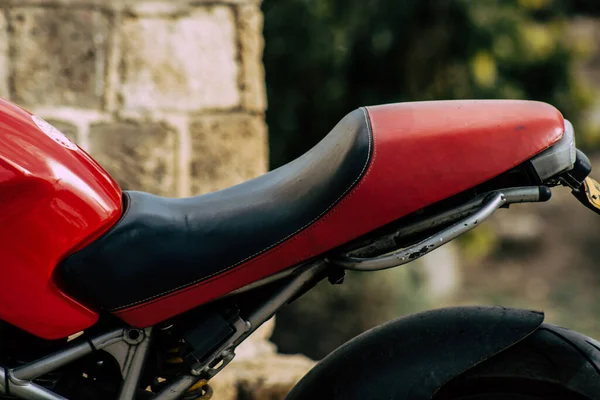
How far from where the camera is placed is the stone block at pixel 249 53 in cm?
353

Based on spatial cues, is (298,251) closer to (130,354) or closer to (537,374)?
(130,354)

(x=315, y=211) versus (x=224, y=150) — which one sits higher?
(x=315, y=211)

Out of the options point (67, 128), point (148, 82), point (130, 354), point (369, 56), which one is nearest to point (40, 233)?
point (130, 354)

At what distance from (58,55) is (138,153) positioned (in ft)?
1.32

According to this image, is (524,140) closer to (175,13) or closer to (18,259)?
(18,259)

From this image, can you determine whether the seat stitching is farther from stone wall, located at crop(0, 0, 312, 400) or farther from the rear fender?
stone wall, located at crop(0, 0, 312, 400)

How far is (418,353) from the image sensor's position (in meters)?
1.84

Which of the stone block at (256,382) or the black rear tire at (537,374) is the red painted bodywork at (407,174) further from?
the stone block at (256,382)

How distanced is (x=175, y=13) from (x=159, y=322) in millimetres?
1835

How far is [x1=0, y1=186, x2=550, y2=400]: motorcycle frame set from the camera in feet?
5.79

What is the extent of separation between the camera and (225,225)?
1.79 m

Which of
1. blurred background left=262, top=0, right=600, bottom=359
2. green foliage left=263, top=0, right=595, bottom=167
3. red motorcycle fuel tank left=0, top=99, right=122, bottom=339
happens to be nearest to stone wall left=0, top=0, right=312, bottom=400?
red motorcycle fuel tank left=0, top=99, right=122, bottom=339

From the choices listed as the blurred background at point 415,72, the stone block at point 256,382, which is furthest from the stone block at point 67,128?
the blurred background at point 415,72

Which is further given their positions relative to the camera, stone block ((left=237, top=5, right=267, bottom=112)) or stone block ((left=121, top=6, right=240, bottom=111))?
stone block ((left=237, top=5, right=267, bottom=112))
